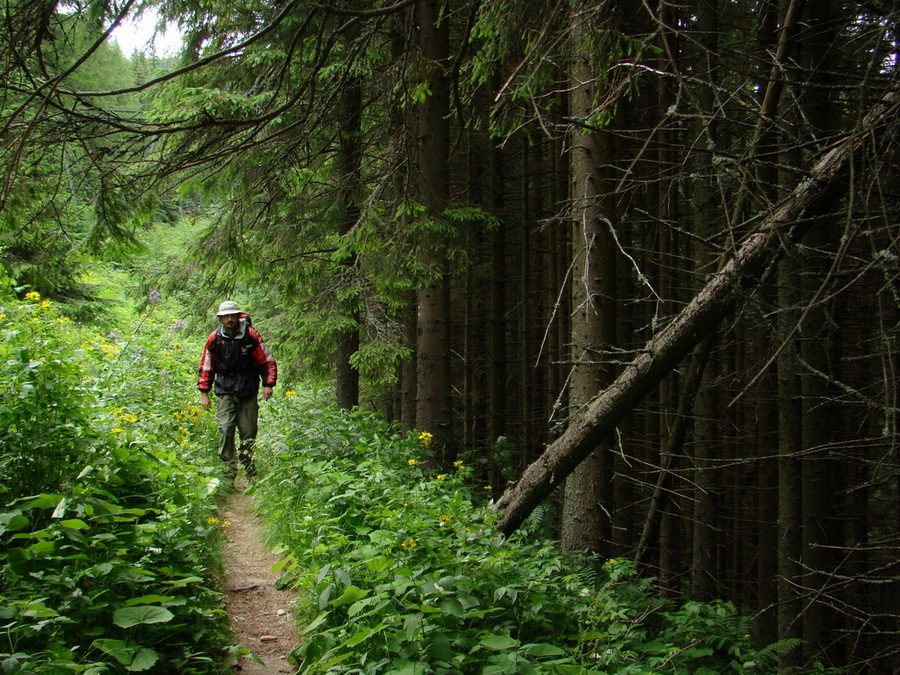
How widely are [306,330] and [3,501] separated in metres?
5.33

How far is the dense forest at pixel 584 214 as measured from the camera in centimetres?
278

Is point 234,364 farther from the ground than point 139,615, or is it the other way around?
point 234,364

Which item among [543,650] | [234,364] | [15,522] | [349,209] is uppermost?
[349,209]

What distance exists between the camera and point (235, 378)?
7.89 meters

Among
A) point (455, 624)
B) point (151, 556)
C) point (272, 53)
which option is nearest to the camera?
point (455, 624)

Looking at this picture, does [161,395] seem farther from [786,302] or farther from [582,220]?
[786,302]

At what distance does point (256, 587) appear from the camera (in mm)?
4680

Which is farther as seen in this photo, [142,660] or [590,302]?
[590,302]

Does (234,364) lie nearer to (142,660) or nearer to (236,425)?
(236,425)

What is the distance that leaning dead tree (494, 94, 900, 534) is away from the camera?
99.4 inches

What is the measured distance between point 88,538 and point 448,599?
200cm

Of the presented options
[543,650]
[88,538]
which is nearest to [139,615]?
[88,538]

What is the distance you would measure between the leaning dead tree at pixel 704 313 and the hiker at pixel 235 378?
461 centimetres

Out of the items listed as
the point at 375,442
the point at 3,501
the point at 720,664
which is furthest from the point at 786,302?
the point at 3,501
